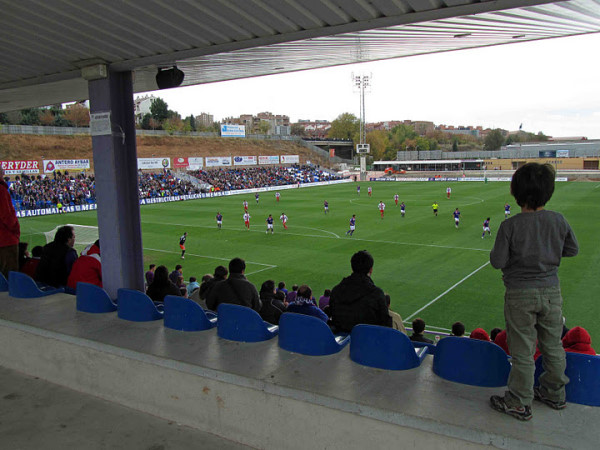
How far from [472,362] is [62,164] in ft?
163

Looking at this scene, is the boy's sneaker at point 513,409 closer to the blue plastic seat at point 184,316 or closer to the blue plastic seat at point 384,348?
the blue plastic seat at point 384,348

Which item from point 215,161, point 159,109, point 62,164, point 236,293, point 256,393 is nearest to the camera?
point 256,393

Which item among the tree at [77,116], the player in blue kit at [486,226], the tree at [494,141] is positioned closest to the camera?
the player in blue kit at [486,226]

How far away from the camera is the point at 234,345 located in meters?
4.84

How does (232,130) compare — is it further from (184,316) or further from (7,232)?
(184,316)

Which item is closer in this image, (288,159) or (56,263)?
(56,263)

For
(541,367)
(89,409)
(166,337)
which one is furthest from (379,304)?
(89,409)

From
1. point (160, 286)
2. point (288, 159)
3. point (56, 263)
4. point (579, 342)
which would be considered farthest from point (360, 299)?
point (288, 159)

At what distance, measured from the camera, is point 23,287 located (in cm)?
698

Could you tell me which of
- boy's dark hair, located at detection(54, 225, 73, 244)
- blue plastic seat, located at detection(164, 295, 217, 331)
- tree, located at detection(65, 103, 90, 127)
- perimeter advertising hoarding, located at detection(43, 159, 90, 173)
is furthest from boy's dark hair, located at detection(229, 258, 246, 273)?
tree, located at detection(65, 103, 90, 127)

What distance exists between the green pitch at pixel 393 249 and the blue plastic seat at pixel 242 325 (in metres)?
8.07

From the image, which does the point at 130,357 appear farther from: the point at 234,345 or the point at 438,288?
the point at 438,288

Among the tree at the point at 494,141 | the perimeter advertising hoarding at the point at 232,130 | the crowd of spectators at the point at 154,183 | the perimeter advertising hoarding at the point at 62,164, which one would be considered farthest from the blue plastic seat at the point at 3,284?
the tree at the point at 494,141

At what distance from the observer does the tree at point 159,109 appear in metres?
97.1
